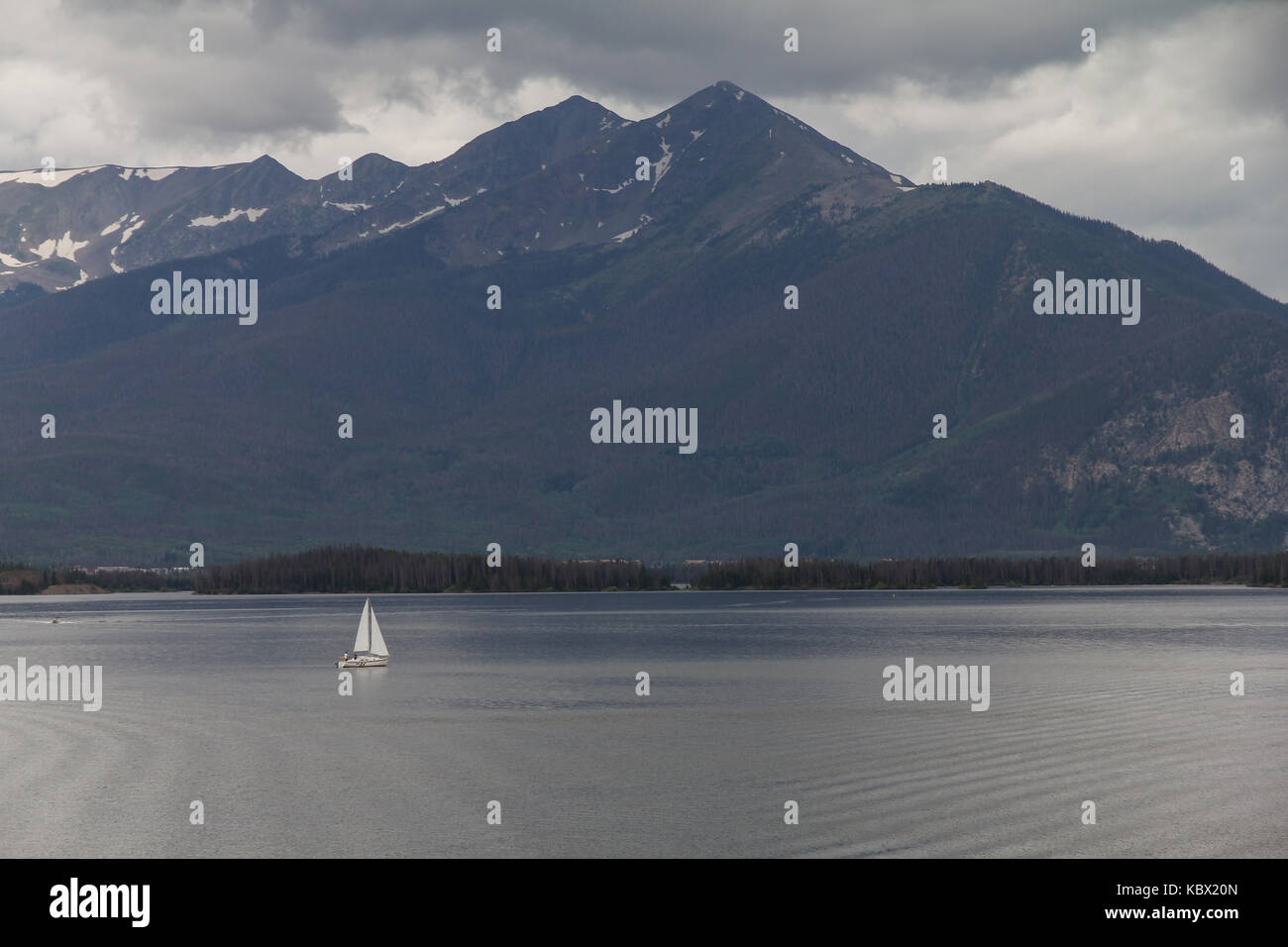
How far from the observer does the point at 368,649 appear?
129 m

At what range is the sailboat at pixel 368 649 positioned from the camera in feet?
413

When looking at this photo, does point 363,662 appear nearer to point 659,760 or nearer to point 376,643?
point 376,643

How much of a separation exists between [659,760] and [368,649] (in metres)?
60.8

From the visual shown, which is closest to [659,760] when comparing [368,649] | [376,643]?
[368,649]

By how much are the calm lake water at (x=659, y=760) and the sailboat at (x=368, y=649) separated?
235cm

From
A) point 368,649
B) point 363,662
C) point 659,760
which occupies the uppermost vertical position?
point 368,649

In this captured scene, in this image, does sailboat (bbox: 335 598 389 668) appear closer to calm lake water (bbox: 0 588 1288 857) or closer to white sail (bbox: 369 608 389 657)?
white sail (bbox: 369 608 389 657)

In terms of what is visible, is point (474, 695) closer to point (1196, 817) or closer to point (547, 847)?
point (547, 847)

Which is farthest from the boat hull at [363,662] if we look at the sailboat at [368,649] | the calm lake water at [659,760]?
the calm lake water at [659,760]

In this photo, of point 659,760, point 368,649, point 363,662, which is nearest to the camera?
point 659,760

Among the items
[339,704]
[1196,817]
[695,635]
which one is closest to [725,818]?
[1196,817]

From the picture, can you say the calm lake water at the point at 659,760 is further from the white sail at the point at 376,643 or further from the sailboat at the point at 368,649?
the white sail at the point at 376,643

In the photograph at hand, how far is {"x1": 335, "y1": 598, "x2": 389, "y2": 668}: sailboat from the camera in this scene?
413 ft
